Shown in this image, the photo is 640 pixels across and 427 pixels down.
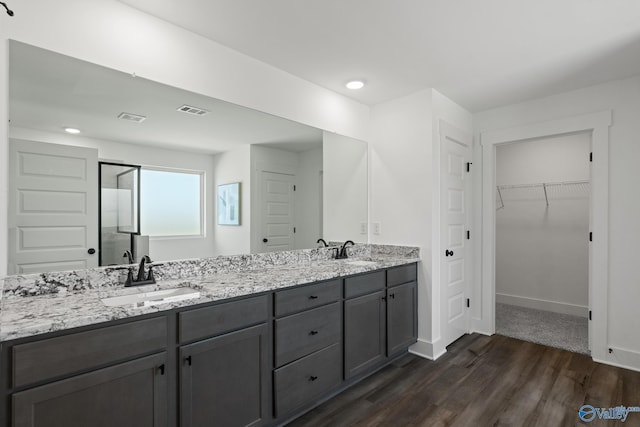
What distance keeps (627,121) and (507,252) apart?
7.56 feet

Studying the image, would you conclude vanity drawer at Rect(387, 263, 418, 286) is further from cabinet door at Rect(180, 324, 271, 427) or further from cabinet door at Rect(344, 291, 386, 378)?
cabinet door at Rect(180, 324, 271, 427)

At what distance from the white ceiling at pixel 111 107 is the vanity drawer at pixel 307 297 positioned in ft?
3.80

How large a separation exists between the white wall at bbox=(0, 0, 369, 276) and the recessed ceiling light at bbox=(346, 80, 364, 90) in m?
0.31

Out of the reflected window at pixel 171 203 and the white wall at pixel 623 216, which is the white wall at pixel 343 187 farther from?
the white wall at pixel 623 216

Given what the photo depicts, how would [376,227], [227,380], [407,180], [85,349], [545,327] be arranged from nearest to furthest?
1. [85,349]
2. [227,380]
3. [407,180]
4. [376,227]
5. [545,327]

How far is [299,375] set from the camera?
79.4 inches

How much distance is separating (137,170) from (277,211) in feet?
3.53

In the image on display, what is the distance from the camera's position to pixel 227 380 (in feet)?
5.47

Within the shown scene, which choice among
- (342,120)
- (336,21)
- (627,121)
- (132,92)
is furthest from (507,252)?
(132,92)

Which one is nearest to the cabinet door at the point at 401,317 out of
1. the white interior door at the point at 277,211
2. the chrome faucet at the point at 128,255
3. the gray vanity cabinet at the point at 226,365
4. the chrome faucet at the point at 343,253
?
the chrome faucet at the point at 343,253

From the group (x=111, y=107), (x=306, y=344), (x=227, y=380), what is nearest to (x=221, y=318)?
(x=227, y=380)

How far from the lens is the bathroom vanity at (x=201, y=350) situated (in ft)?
3.87

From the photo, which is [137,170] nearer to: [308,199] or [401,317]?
[308,199]

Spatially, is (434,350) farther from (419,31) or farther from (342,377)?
(419,31)
